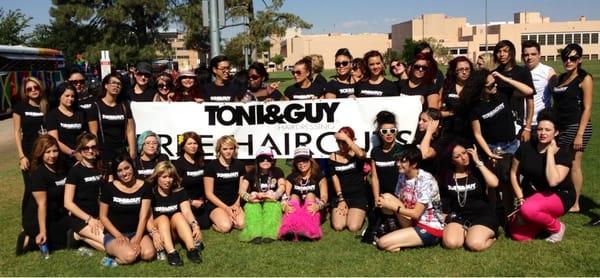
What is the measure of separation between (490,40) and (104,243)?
137409mm

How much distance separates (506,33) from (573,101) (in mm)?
136376

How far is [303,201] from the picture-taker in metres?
6.40

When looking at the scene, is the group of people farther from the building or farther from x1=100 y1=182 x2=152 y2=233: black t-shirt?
the building

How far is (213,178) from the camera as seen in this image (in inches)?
256

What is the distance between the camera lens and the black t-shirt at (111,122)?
20.4 ft

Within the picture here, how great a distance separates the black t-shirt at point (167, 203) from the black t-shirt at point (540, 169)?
139 inches

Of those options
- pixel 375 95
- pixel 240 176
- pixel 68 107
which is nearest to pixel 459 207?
pixel 375 95

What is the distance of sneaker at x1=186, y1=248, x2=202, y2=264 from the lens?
207 inches

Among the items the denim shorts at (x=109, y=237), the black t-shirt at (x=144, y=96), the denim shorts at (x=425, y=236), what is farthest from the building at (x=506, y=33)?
the denim shorts at (x=109, y=237)

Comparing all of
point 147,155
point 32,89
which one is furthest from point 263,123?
point 32,89

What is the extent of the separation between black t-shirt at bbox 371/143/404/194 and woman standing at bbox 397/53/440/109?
808mm

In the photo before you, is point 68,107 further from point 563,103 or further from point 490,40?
point 490,40

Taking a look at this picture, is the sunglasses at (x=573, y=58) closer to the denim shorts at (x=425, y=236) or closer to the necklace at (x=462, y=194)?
the necklace at (x=462, y=194)

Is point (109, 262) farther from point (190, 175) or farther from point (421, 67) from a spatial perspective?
point (421, 67)
